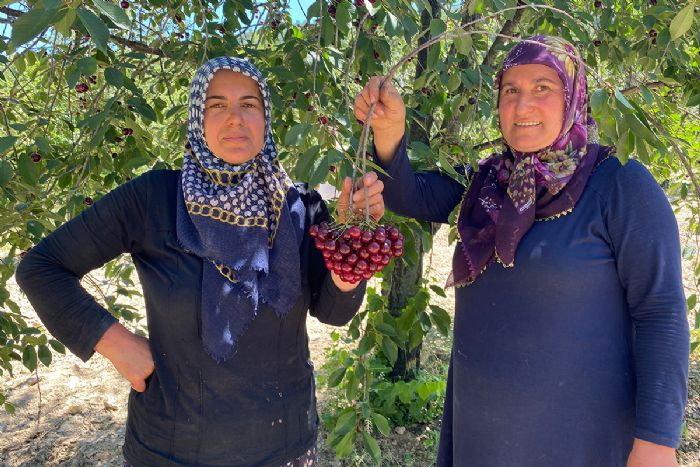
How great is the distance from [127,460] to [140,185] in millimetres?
750

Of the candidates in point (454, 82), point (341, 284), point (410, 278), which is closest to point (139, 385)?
point (341, 284)

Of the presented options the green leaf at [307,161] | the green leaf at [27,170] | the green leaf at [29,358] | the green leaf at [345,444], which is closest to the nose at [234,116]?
the green leaf at [307,161]

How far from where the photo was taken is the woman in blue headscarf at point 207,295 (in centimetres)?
144

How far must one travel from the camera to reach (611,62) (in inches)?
102

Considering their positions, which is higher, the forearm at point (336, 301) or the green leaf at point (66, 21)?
the green leaf at point (66, 21)

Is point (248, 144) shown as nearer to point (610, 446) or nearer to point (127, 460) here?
point (127, 460)

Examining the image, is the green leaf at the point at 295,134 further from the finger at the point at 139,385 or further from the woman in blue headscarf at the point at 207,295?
the finger at the point at 139,385

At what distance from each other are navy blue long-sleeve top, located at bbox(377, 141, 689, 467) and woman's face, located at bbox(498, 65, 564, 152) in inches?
6.7

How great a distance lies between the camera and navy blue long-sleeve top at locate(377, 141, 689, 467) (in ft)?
4.32

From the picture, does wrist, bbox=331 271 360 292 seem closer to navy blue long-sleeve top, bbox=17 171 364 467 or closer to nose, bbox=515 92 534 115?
navy blue long-sleeve top, bbox=17 171 364 467

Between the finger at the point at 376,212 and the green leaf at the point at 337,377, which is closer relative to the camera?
the finger at the point at 376,212

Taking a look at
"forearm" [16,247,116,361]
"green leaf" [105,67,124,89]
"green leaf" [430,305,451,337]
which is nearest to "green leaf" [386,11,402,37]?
"green leaf" [105,67,124,89]

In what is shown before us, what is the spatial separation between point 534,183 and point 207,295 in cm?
89

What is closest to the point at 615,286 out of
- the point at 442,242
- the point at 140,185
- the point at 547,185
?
the point at 547,185
